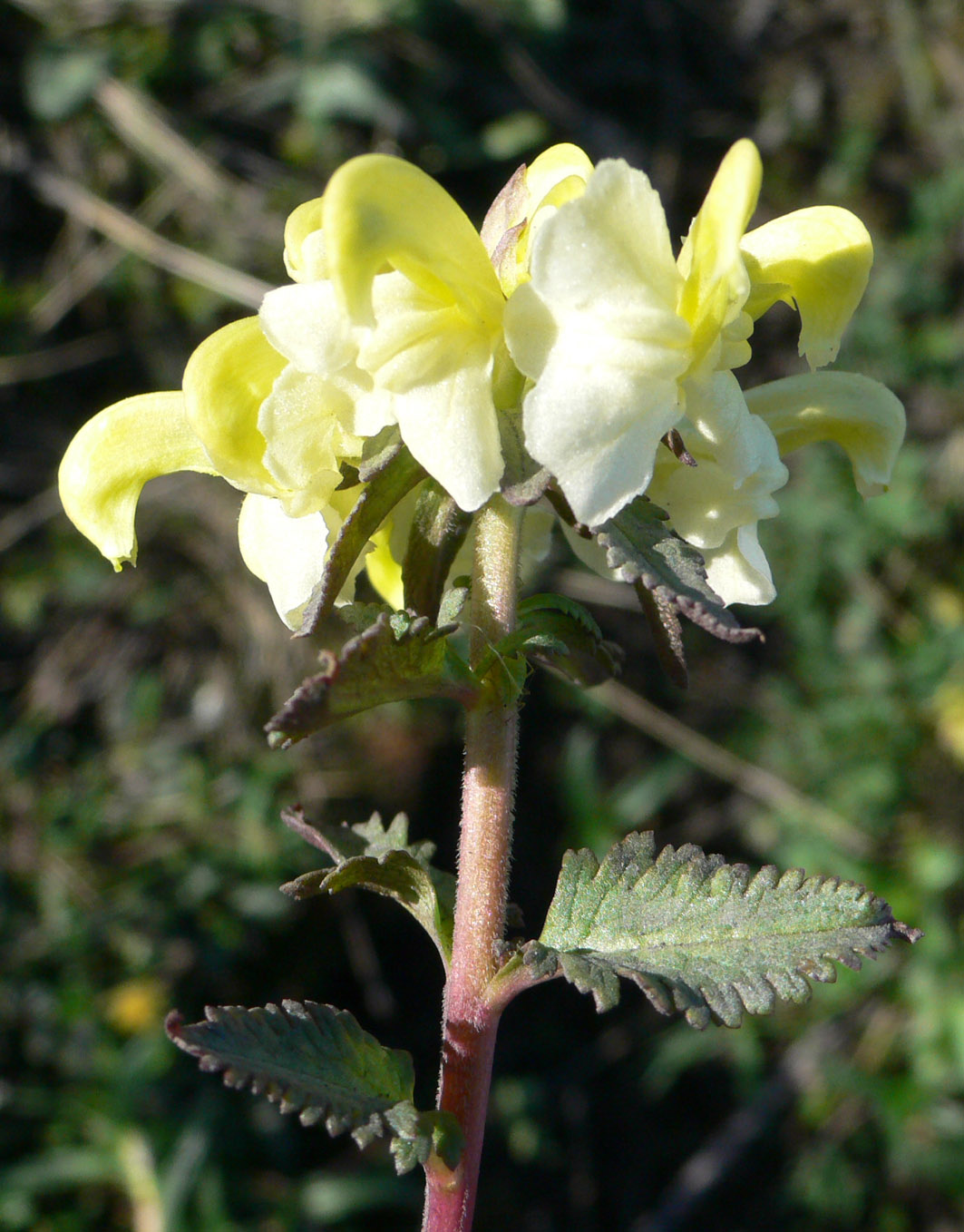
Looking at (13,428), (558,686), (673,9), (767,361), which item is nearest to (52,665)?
(13,428)

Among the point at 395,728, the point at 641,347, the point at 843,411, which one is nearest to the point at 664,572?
the point at 641,347

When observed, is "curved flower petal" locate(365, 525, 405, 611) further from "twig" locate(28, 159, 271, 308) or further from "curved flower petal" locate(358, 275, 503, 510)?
"twig" locate(28, 159, 271, 308)

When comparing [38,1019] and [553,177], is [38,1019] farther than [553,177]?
Yes

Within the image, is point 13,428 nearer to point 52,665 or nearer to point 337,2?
point 52,665

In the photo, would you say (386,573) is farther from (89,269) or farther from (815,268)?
(89,269)

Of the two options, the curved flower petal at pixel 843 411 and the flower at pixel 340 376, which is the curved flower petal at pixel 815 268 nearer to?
the curved flower petal at pixel 843 411
